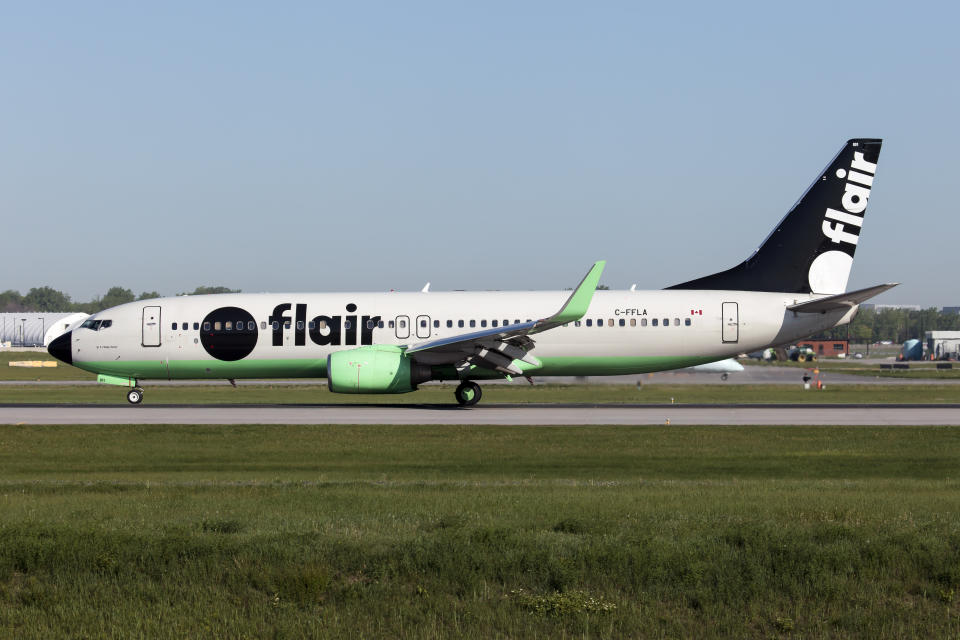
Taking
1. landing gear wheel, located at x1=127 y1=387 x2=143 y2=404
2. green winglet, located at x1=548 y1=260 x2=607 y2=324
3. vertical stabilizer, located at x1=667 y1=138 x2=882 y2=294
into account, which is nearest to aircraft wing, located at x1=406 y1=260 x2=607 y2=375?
green winglet, located at x1=548 y1=260 x2=607 y2=324

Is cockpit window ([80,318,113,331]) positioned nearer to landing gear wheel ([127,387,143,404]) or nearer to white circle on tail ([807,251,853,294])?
landing gear wheel ([127,387,143,404])

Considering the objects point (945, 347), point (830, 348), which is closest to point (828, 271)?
point (945, 347)

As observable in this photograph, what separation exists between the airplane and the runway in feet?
5.23

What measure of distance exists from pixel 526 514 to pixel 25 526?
6151 mm

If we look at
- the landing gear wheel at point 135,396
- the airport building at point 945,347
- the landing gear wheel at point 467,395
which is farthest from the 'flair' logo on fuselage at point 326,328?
the airport building at point 945,347

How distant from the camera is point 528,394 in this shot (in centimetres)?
4212

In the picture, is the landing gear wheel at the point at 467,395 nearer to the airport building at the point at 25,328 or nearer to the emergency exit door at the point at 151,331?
the emergency exit door at the point at 151,331

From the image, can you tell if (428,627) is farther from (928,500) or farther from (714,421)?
(714,421)

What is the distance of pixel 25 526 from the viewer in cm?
1135

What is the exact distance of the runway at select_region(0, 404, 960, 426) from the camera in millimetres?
27812

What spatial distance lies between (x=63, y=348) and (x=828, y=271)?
2849 centimetres

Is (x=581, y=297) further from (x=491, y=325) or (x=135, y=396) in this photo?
(x=135, y=396)

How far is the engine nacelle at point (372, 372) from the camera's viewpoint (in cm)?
3141

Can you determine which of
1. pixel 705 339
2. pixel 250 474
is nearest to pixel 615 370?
pixel 705 339
